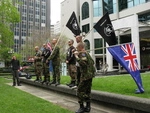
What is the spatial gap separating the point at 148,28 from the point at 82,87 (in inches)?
1131

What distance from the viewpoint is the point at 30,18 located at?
325 feet

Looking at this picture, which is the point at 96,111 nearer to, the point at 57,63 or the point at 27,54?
the point at 57,63

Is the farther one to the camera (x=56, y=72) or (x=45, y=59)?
(x=45, y=59)

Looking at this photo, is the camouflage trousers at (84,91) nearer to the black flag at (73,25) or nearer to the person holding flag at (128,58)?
the person holding flag at (128,58)

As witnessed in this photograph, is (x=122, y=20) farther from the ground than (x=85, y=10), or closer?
closer

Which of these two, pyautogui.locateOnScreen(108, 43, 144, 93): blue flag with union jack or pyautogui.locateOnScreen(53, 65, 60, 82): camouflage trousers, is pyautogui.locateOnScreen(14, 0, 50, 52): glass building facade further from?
pyautogui.locateOnScreen(108, 43, 144, 93): blue flag with union jack

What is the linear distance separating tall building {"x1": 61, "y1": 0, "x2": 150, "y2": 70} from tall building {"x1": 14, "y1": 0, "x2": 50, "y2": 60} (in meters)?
34.3

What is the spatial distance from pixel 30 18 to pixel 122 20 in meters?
72.9

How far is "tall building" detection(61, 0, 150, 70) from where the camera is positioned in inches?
1224

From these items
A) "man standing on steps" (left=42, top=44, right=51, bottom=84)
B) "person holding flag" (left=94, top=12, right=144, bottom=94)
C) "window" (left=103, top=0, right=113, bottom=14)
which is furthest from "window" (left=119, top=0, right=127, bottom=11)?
"person holding flag" (left=94, top=12, right=144, bottom=94)

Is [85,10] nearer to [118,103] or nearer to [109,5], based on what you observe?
[109,5]

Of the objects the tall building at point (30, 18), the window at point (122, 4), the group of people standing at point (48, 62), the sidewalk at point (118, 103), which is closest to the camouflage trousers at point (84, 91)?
the sidewalk at point (118, 103)

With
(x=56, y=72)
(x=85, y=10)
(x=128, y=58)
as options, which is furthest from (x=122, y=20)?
(x=85, y=10)

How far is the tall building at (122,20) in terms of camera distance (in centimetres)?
3108
